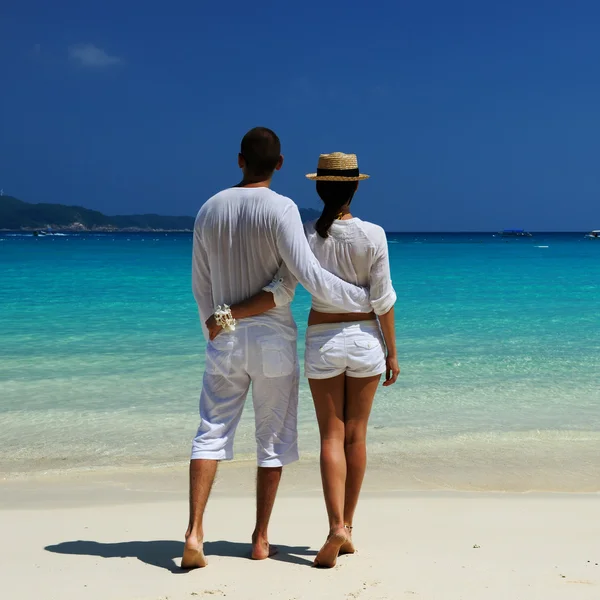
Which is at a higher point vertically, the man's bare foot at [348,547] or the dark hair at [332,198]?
the dark hair at [332,198]

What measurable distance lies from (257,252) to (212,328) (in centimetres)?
38

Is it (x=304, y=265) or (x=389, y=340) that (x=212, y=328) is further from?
(x=389, y=340)

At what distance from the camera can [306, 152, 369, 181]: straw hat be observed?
3.36 metres

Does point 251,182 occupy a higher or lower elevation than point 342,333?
higher

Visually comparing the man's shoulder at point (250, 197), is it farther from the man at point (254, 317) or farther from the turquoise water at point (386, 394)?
the turquoise water at point (386, 394)

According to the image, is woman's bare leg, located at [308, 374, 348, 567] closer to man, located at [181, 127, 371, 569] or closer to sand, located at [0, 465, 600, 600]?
man, located at [181, 127, 371, 569]

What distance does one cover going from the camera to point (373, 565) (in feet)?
10.9

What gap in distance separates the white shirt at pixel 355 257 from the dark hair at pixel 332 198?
29 millimetres

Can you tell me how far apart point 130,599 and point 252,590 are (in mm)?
476

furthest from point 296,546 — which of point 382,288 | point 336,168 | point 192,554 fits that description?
point 336,168

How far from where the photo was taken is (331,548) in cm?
327

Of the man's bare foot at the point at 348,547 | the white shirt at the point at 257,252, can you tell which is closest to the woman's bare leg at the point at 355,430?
the man's bare foot at the point at 348,547

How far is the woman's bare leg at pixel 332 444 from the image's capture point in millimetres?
3312

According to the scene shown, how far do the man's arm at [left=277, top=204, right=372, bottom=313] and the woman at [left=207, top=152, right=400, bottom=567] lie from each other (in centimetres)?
9
